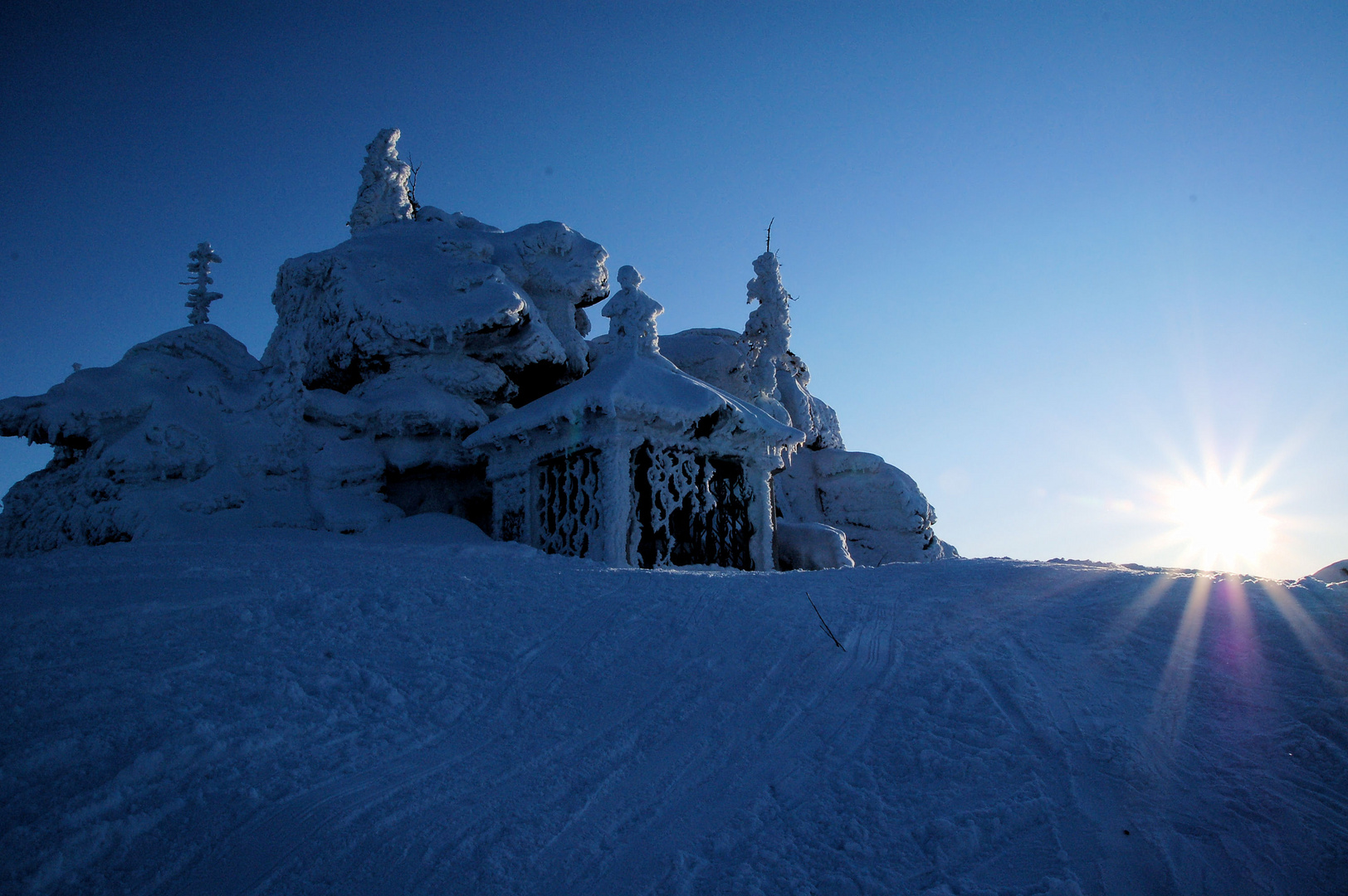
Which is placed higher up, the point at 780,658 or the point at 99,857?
the point at 780,658

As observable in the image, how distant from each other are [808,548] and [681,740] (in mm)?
9576

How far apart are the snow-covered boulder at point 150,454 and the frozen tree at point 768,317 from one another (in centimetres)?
1041

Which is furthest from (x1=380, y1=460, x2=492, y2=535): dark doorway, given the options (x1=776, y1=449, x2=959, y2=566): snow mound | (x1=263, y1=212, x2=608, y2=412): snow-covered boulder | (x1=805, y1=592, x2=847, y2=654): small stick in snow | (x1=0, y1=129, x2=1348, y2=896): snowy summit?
(x1=805, y1=592, x2=847, y2=654): small stick in snow

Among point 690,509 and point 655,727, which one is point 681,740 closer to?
point 655,727

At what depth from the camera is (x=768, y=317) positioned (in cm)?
1831

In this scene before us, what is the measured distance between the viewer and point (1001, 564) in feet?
18.4

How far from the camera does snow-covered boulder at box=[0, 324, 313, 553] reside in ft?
35.5

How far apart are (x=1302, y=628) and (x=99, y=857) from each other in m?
5.20

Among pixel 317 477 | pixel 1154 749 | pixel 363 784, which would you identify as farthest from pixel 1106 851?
pixel 317 477

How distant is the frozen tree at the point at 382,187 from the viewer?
Result: 17.6 meters

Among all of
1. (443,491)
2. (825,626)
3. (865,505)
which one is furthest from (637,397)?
(865,505)

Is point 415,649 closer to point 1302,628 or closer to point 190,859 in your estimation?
point 190,859

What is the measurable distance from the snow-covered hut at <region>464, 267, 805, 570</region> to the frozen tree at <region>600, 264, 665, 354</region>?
2cm

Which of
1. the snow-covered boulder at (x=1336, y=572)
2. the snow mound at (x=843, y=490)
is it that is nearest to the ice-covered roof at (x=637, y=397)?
the snow mound at (x=843, y=490)
